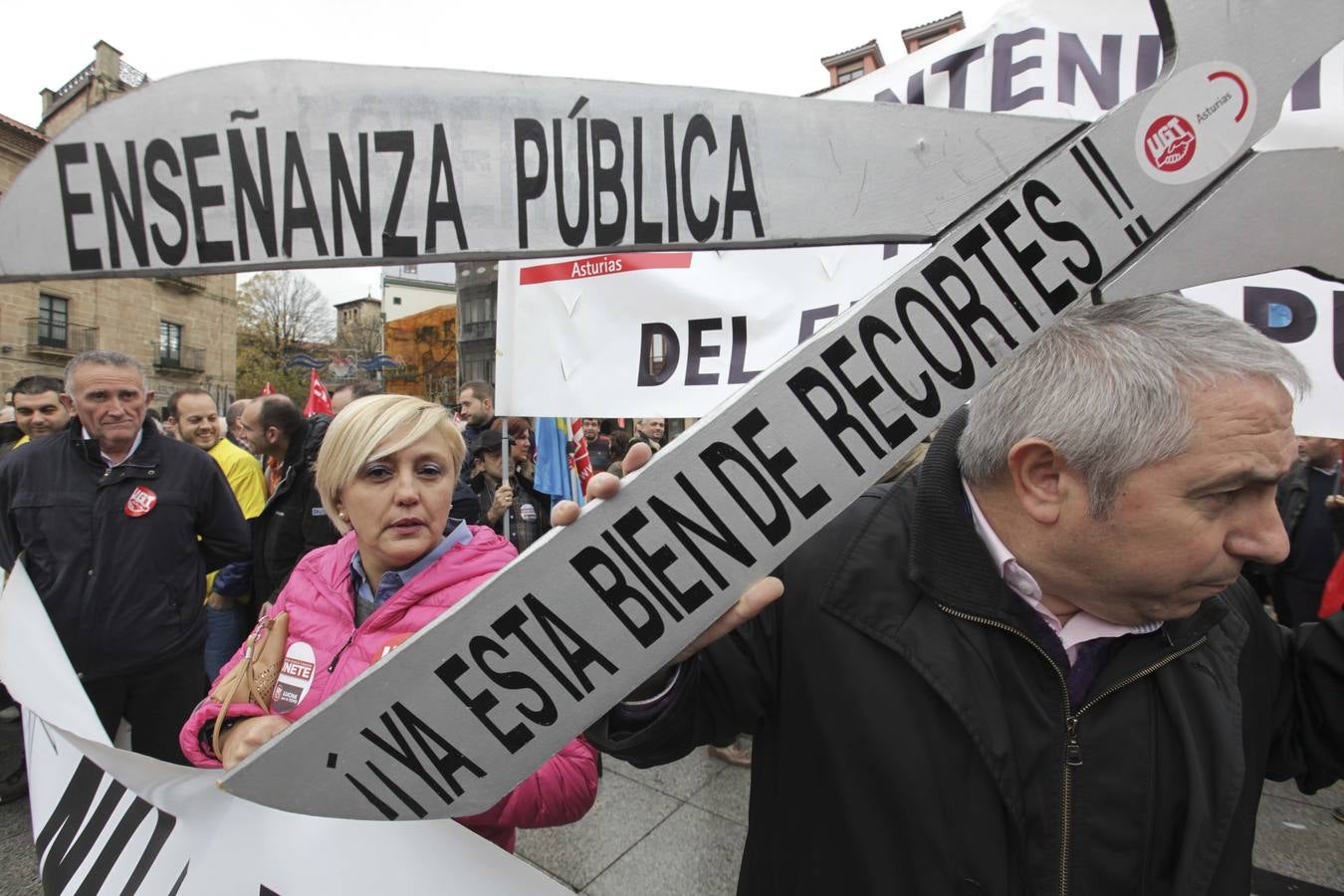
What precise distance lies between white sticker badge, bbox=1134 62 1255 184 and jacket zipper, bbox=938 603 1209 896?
0.65m

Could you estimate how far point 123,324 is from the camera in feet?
93.2

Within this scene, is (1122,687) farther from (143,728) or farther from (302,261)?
(143,728)

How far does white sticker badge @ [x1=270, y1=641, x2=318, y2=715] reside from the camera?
4.73ft

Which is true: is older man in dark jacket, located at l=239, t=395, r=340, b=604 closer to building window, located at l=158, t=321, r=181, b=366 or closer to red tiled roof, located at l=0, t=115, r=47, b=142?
red tiled roof, located at l=0, t=115, r=47, b=142

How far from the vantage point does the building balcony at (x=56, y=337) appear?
1006 inches

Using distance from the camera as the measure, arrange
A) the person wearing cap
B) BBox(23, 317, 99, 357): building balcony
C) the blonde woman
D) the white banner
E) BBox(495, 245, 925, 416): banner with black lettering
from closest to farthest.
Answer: the blonde woman, the white banner, BBox(495, 245, 925, 416): banner with black lettering, the person wearing cap, BBox(23, 317, 99, 357): building balcony

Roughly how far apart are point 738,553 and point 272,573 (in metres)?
3.32

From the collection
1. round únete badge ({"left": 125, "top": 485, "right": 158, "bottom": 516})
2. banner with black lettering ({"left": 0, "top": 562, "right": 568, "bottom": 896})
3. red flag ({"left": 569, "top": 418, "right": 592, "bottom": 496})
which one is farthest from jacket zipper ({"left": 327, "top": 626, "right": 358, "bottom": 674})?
red flag ({"left": 569, "top": 418, "right": 592, "bottom": 496})

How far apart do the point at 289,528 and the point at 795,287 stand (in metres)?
2.62

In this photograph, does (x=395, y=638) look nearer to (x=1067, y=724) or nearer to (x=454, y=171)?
(x=454, y=171)

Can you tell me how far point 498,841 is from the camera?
4.80 feet

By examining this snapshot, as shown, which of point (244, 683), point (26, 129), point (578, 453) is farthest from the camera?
point (26, 129)

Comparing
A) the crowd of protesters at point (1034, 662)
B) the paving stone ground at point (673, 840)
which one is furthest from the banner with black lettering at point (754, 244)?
the paving stone ground at point (673, 840)

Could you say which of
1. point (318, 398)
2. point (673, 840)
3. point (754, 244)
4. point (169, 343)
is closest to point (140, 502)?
point (673, 840)
